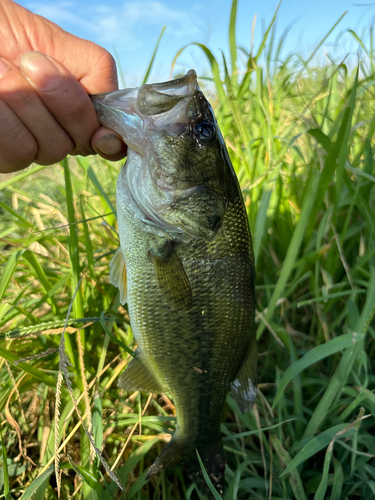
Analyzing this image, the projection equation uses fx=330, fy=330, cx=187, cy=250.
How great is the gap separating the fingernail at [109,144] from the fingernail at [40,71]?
0.26m

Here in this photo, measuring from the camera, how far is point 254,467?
5.32 ft

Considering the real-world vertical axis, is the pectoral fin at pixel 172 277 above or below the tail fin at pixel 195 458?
above

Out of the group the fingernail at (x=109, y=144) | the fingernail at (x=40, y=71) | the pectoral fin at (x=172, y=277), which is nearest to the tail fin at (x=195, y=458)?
the pectoral fin at (x=172, y=277)

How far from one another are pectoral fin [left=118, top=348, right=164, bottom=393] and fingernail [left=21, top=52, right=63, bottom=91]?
1130 mm

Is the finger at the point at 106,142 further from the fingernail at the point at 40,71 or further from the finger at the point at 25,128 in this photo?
the fingernail at the point at 40,71

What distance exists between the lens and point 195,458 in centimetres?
150

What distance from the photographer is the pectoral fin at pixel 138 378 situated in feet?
4.92

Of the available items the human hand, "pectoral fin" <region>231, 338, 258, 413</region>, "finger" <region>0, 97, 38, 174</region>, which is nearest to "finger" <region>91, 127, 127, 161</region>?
the human hand

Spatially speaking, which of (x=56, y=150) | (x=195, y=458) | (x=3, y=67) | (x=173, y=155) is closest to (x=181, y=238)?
(x=173, y=155)

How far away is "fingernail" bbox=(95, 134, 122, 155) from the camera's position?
1.38 m

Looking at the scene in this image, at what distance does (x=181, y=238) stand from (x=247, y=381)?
0.73 meters

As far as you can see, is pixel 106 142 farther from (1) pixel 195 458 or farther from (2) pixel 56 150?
(1) pixel 195 458


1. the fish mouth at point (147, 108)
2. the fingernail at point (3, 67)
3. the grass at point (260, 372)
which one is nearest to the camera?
the fingernail at point (3, 67)

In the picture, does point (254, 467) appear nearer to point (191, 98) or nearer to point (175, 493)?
point (175, 493)
